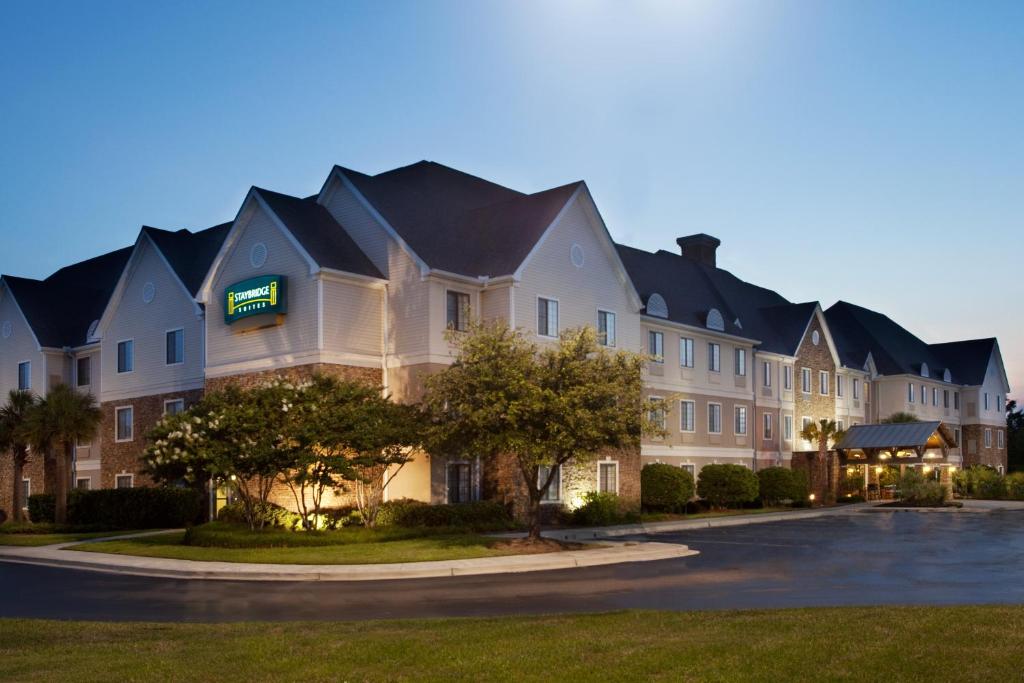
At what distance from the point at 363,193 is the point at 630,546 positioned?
1670 centimetres

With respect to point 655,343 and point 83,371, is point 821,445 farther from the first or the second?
point 83,371

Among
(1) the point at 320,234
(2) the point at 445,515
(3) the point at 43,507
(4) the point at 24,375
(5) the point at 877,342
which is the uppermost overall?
(1) the point at 320,234

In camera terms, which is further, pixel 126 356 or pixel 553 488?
pixel 126 356

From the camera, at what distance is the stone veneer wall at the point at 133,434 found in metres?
40.8

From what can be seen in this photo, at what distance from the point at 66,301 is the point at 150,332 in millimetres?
10813

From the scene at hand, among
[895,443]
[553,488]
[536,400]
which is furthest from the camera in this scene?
[895,443]

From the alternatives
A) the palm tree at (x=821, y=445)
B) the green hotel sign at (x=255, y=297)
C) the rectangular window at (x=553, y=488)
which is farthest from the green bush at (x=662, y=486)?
the green hotel sign at (x=255, y=297)

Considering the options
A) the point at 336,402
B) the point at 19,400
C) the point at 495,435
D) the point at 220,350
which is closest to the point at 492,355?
the point at 495,435

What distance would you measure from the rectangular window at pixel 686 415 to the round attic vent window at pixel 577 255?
12.9m

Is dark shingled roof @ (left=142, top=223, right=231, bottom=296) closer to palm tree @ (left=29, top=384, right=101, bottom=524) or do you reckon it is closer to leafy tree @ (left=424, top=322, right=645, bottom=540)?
palm tree @ (left=29, top=384, right=101, bottom=524)

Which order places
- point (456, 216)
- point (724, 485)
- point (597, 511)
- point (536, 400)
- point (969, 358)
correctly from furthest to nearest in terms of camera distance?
1. point (969, 358)
2. point (724, 485)
3. point (456, 216)
4. point (597, 511)
5. point (536, 400)

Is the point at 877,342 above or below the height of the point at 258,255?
below

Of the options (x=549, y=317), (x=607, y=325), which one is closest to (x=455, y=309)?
(x=549, y=317)

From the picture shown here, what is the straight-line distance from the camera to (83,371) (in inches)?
1868
